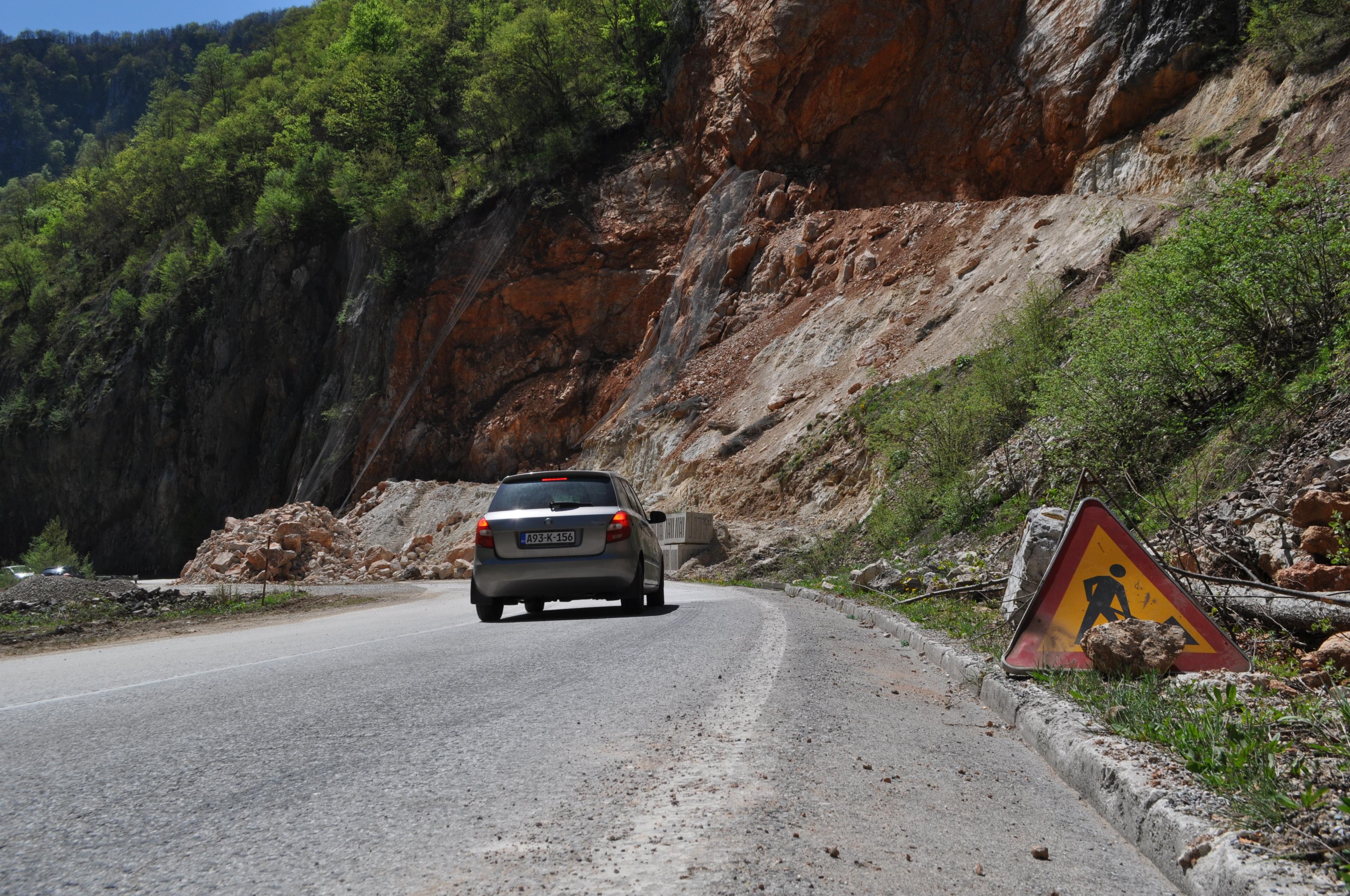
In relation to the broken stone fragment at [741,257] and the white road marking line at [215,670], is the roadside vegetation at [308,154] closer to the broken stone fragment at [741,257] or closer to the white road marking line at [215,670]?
the broken stone fragment at [741,257]

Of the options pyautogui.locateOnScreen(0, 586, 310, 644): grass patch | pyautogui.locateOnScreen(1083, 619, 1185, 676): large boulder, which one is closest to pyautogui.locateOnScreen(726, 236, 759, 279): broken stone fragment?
pyautogui.locateOnScreen(0, 586, 310, 644): grass patch

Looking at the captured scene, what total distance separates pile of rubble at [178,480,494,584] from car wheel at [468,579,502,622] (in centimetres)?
2004

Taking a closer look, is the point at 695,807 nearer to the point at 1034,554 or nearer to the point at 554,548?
the point at 1034,554

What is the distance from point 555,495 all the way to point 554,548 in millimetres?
750

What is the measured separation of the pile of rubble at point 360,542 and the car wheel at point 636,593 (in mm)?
20213

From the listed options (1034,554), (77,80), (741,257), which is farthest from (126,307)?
(77,80)

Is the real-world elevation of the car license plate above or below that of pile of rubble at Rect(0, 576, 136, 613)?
above

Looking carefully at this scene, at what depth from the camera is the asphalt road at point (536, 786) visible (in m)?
2.83

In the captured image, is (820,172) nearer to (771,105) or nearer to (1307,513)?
(771,105)

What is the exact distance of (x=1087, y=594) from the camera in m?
5.67

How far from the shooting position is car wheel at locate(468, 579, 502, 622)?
38.0 feet

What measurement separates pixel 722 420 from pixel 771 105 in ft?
50.1

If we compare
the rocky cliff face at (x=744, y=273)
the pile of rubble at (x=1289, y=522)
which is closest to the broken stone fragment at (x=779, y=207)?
the rocky cliff face at (x=744, y=273)

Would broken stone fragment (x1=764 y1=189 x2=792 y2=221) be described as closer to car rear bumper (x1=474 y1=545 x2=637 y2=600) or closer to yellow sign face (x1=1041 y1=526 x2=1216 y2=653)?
car rear bumper (x1=474 y1=545 x2=637 y2=600)
